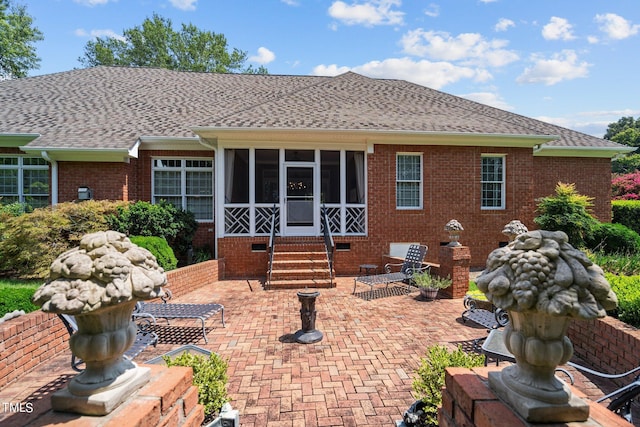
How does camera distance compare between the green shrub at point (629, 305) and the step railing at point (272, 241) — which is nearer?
the green shrub at point (629, 305)

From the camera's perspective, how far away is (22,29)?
2236 cm

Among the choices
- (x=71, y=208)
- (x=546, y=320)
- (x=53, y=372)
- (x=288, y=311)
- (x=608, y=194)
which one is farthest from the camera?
(x=608, y=194)

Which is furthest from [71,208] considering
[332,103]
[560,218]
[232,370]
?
[560,218]

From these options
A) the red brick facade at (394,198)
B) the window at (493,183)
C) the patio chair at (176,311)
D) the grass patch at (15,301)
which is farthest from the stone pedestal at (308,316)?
the window at (493,183)

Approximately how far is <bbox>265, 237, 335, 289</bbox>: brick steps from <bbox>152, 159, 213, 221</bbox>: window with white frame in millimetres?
3438

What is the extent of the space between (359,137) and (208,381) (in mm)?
8644

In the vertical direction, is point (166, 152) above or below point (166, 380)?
above

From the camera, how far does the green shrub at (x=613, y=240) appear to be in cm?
1119

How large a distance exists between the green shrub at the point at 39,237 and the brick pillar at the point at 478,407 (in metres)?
8.33

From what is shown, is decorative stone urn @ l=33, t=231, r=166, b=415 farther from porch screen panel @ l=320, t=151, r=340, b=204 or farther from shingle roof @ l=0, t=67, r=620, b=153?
porch screen panel @ l=320, t=151, r=340, b=204

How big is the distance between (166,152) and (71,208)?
11.8 ft

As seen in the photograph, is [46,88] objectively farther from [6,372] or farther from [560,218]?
[560,218]

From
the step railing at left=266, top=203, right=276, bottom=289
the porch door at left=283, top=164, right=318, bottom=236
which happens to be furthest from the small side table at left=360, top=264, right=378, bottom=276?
the step railing at left=266, top=203, right=276, bottom=289

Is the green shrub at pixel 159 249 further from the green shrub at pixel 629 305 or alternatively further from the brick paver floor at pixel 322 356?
the green shrub at pixel 629 305
